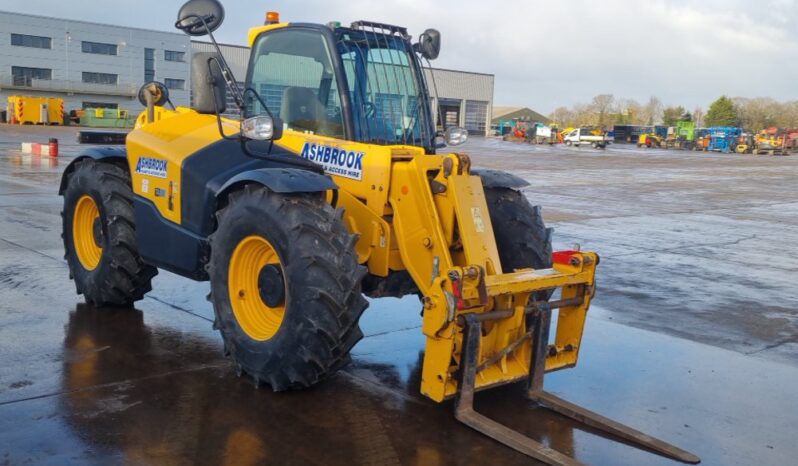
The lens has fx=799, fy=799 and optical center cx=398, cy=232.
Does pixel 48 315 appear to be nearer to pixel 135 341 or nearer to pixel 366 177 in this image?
pixel 135 341

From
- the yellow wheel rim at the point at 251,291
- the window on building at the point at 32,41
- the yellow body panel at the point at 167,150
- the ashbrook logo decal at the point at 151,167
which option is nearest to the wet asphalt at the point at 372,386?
the yellow wheel rim at the point at 251,291

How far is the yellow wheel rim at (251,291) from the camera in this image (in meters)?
5.11

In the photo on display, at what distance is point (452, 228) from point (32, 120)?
56.0 m

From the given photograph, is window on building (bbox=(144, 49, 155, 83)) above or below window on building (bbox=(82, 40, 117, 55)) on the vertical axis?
below

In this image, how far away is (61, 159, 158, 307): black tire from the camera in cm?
649

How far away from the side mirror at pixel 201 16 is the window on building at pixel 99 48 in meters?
72.2

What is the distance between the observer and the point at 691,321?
24.5ft

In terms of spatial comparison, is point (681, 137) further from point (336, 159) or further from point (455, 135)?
point (336, 159)

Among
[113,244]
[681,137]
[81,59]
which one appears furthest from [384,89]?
[81,59]

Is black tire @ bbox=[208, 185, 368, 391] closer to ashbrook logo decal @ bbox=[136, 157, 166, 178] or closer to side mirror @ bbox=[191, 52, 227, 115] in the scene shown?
side mirror @ bbox=[191, 52, 227, 115]

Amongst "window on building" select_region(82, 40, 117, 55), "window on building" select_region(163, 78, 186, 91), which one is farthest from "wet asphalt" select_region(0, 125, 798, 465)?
"window on building" select_region(163, 78, 186, 91)

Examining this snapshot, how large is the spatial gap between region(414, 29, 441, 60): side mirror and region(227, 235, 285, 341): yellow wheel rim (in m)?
1.99

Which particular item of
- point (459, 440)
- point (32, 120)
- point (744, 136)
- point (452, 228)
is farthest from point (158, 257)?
point (744, 136)

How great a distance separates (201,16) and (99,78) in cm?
7238
